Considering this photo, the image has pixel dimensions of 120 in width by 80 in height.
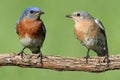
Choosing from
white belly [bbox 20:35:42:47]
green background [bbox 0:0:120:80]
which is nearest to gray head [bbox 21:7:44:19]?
white belly [bbox 20:35:42:47]

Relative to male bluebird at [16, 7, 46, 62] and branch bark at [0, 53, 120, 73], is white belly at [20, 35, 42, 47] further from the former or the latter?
branch bark at [0, 53, 120, 73]

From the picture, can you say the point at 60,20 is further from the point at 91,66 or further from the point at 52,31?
the point at 91,66

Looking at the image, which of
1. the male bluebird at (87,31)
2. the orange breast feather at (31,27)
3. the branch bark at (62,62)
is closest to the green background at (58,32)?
the male bluebird at (87,31)

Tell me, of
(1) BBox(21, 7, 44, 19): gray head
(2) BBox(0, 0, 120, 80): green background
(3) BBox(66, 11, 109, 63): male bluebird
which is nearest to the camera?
(1) BBox(21, 7, 44, 19): gray head

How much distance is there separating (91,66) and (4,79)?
11.4ft

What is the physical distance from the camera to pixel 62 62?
10453 mm

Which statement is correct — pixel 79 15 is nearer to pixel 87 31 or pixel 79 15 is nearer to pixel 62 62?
pixel 87 31

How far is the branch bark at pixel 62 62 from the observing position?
10469 mm

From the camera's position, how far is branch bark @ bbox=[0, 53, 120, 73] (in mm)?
10469

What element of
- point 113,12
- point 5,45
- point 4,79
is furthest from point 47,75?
point 113,12

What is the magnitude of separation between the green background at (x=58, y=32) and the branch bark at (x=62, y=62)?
2.99m

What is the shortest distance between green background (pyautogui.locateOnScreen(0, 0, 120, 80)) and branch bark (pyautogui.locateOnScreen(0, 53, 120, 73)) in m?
2.99

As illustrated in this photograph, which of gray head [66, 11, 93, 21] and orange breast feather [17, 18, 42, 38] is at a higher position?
gray head [66, 11, 93, 21]

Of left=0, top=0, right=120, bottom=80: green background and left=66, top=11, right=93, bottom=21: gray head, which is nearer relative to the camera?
left=66, top=11, right=93, bottom=21: gray head
